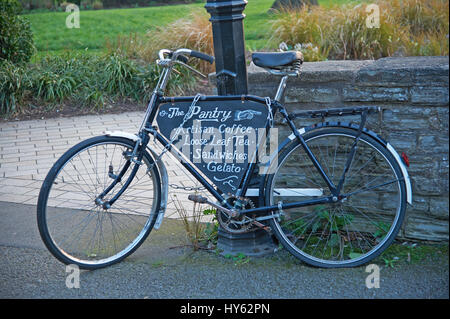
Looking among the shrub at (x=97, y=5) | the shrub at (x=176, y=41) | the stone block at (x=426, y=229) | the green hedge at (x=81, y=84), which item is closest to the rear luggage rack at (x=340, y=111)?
the stone block at (x=426, y=229)

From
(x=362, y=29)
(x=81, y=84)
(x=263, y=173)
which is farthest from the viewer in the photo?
(x=81, y=84)

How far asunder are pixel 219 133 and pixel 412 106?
1.27 m

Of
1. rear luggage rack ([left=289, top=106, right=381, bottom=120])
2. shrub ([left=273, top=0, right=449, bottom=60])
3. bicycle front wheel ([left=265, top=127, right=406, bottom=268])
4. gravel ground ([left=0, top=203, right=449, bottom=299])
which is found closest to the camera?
gravel ground ([left=0, top=203, right=449, bottom=299])

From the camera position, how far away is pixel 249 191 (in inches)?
141

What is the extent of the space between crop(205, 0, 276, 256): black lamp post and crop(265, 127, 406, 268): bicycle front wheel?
0.73 feet

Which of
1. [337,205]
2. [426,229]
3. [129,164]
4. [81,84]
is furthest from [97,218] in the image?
[81,84]

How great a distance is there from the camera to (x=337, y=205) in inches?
136

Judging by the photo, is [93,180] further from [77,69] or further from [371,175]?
[77,69]

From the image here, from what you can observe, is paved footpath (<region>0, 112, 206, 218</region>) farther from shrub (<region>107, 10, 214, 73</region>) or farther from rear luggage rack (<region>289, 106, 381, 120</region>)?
shrub (<region>107, 10, 214, 73</region>)

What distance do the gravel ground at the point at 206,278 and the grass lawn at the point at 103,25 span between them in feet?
25.8

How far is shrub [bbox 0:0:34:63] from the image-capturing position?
8.66 meters

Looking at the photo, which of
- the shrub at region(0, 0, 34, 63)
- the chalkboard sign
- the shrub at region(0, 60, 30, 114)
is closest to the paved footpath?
→ the shrub at region(0, 60, 30, 114)

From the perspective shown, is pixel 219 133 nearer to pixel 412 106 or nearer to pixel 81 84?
pixel 412 106

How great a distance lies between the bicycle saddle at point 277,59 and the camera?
3.29 meters
